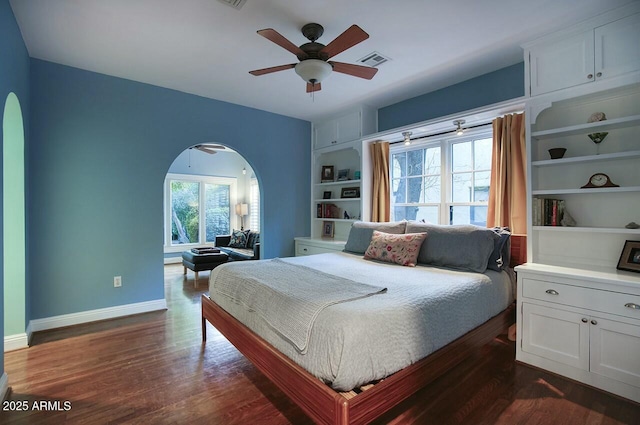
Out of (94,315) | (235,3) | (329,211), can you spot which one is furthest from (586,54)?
(94,315)

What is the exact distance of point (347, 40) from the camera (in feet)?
7.07

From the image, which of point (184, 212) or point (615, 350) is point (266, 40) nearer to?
point (615, 350)

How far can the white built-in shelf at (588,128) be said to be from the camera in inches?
89.9

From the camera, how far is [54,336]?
301 cm

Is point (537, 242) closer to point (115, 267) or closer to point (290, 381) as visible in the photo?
→ point (290, 381)

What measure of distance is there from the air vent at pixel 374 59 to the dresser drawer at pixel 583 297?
2374 mm

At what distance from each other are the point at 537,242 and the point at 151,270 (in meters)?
4.18

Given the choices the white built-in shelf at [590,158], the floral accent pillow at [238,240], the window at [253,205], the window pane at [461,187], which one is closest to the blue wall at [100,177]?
the floral accent pillow at [238,240]

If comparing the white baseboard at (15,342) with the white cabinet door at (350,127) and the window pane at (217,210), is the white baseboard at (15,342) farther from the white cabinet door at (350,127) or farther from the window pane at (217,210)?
the window pane at (217,210)

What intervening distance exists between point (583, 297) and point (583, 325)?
0.64 ft

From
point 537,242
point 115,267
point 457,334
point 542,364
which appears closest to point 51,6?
point 115,267

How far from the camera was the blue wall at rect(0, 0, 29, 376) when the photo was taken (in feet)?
6.75

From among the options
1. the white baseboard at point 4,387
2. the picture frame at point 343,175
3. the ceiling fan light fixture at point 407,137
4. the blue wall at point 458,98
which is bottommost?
the white baseboard at point 4,387

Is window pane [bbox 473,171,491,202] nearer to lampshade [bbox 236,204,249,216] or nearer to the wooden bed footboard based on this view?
the wooden bed footboard
